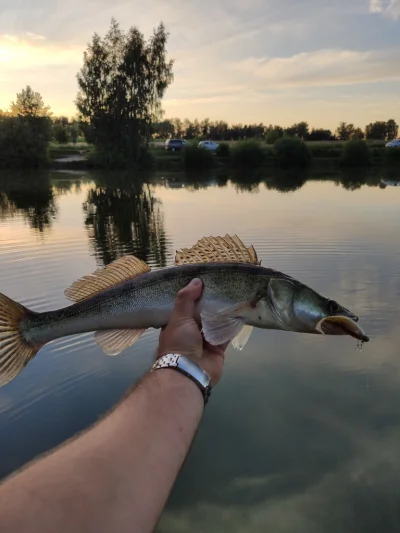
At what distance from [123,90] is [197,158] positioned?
1192 centimetres

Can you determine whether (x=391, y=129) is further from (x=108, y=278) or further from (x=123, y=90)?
(x=108, y=278)

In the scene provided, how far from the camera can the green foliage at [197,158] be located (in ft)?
188

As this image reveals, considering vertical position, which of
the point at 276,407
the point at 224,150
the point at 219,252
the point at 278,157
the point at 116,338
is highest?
the point at 219,252

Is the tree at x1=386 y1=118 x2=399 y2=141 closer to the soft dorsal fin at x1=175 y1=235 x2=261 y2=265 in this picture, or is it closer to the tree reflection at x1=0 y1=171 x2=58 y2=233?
the tree reflection at x1=0 y1=171 x2=58 y2=233

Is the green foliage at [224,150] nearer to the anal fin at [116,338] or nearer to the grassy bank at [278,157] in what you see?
the grassy bank at [278,157]

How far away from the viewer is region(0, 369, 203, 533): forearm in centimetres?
150

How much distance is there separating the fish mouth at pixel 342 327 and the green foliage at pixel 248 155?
186ft

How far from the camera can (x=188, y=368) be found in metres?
2.41

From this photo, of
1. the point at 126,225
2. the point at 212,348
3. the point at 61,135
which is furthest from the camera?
the point at 61,135

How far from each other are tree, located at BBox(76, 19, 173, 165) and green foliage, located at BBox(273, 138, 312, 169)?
14.8 meters

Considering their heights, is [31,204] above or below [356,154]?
above

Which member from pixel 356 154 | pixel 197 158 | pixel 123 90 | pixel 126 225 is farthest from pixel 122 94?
pixel 126 225

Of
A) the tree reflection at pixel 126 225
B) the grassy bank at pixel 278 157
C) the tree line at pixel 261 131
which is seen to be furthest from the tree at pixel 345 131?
the tree reflection at pixel 126 225

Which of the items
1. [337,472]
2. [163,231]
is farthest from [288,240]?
[337,472]
